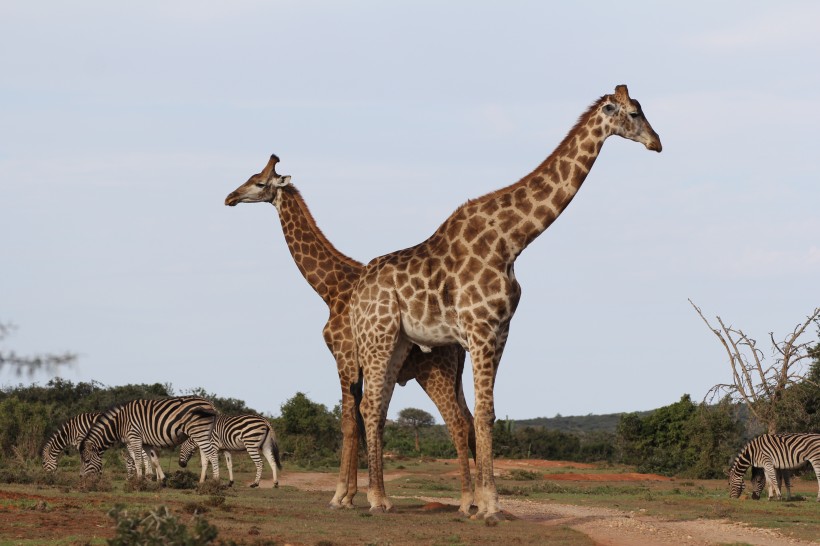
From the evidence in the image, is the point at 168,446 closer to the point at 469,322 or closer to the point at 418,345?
the point at 418,345

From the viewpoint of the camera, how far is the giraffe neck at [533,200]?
15.5 metres

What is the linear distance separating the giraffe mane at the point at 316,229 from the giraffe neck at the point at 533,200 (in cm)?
272

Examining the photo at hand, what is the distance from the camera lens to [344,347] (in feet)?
56.3

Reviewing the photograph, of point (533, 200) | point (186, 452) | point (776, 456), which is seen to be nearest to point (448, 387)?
point (533, 200)

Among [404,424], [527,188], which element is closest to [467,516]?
[527,188]

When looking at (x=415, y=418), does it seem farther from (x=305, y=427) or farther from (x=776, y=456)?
(x=776, y=456)

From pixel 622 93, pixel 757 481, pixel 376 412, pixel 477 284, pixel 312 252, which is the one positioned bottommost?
pixel 757 481

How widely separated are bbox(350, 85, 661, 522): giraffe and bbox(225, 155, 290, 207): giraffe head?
303 cm

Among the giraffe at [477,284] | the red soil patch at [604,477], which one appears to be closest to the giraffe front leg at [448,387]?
the giraffe at [477,284]

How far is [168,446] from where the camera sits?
22250 mm

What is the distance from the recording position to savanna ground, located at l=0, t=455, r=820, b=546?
529 inches

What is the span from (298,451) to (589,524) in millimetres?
21621

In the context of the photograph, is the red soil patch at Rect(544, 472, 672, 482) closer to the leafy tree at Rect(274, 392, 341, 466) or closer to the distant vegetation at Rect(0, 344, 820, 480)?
the distant vegetation at Rect(0, 344, 820, 480)

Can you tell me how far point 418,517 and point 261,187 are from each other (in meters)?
6.14
